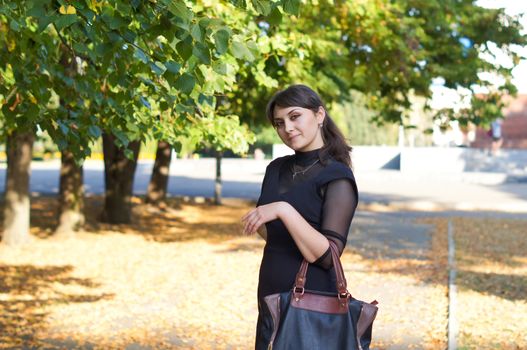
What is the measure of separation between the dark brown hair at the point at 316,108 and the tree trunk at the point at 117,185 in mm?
15434

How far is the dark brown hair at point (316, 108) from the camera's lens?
324cm

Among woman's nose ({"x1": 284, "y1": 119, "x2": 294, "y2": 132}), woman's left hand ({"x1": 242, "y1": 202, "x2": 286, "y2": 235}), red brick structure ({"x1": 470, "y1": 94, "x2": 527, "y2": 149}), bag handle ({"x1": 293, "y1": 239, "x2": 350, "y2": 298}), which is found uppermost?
red brick structure ({"x1": 470, "y1": 94, "x2": 527, "y2": 149})

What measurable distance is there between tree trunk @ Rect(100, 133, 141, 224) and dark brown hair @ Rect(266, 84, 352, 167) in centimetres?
1543

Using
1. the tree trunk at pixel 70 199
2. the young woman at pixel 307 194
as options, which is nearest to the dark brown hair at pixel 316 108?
the young woman at pixel 307 194

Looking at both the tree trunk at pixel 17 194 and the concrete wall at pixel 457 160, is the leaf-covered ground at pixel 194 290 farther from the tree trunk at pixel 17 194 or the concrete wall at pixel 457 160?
the concrete wall at pixel 457 160

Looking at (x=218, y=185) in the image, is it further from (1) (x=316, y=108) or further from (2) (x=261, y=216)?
(2) (x=261, y=216)

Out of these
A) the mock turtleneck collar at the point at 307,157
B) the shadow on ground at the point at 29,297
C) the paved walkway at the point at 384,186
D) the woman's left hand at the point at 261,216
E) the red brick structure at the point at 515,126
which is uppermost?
the red brick structure at the point at 515,126

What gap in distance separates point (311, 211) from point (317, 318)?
400mm

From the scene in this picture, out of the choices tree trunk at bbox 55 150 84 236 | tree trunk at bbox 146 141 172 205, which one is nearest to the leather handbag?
tree trunk at bbox 55 150 84 236

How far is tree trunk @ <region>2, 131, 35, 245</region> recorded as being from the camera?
14906 millimetres

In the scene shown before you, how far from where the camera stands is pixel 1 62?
217 inches

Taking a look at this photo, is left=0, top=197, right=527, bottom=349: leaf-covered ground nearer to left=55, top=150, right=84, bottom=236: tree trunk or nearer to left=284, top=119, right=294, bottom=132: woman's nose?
left=55, top=150, right=84, bottom=236: tree trunk

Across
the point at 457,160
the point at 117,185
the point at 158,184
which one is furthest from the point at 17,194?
the point at 457,160

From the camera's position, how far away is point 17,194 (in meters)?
15.0
